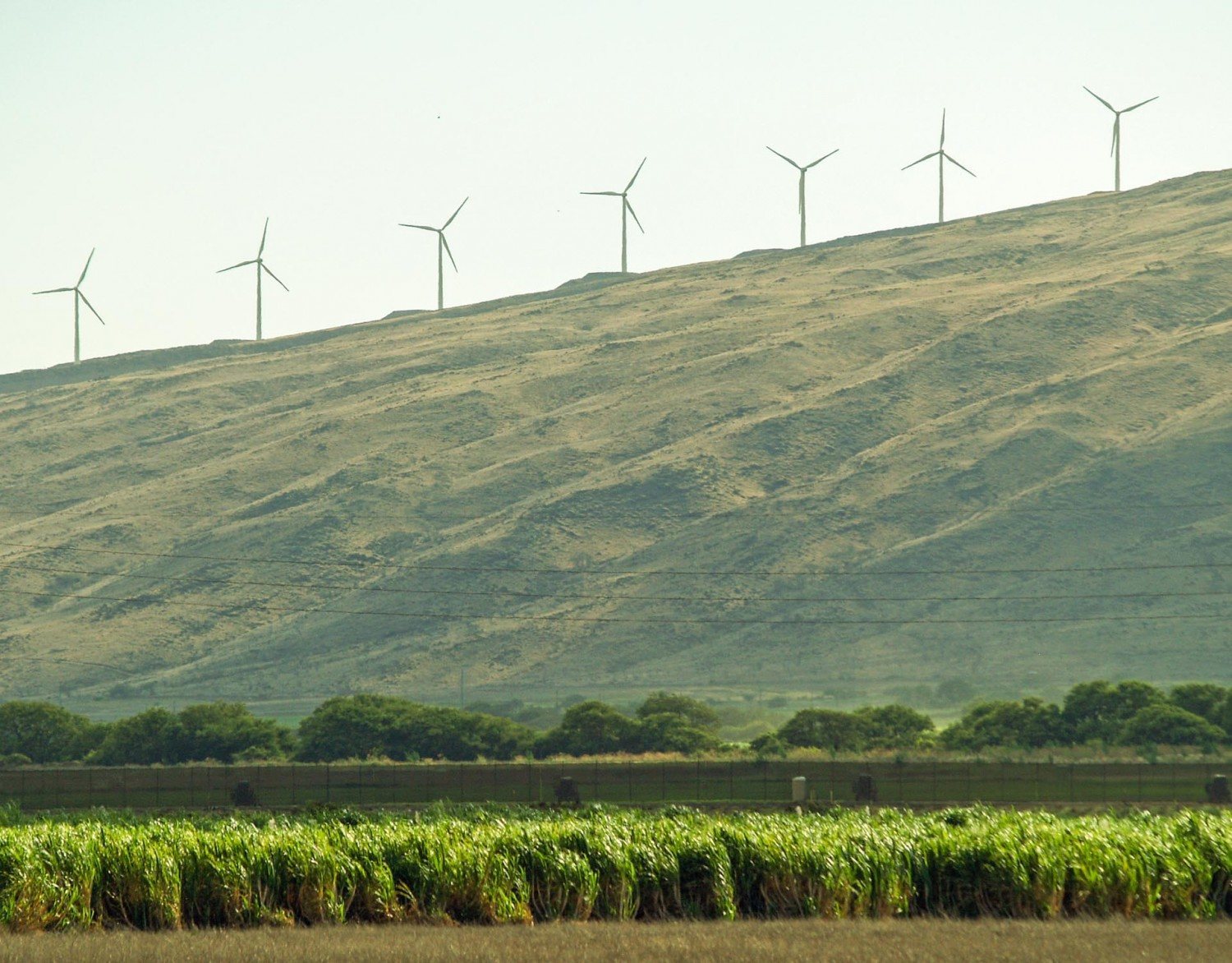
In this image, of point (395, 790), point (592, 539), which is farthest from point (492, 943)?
point (592, 539)

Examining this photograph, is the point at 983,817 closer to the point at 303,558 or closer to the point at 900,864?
the point at 900,864

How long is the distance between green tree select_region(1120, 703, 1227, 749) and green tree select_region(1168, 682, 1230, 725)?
2444 millimetres

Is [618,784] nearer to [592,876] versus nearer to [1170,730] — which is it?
[592,876]

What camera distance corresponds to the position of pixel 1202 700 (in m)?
85.1

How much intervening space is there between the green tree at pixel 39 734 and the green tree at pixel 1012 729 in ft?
164

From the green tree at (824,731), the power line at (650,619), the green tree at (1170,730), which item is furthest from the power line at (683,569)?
the green tree at (1170,730)

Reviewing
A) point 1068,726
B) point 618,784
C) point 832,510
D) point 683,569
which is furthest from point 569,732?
point 832,510

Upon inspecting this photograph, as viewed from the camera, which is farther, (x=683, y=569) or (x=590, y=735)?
(x=683, y=569)

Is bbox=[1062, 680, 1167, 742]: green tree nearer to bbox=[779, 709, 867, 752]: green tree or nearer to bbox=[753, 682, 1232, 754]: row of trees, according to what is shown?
bbox=[753, 682, 1232, 754]: row of trees

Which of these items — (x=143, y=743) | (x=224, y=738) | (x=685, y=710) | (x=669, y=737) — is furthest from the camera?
(x=685, y=710)

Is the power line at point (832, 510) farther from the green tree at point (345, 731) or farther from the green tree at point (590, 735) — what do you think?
the green tree at point (345, 731)

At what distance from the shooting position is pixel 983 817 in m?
31.6

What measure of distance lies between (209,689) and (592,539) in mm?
49444

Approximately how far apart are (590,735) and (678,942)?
6306 cm
